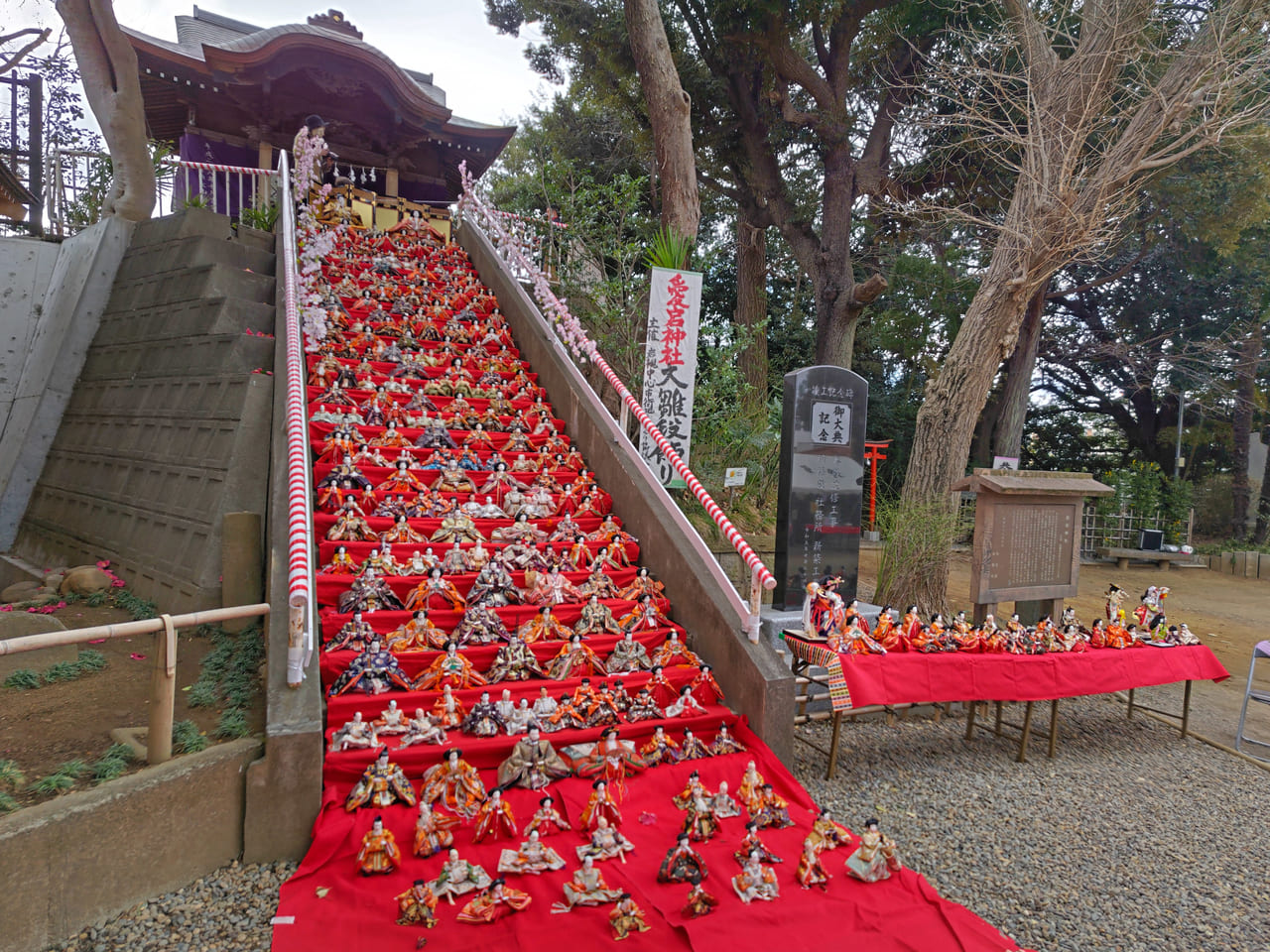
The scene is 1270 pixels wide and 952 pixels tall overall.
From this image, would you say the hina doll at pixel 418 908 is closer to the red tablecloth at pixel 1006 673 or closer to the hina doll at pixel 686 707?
the hina doll at pixel 686 707

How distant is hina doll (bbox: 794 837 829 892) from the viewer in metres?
3.26

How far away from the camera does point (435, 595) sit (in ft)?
15.9

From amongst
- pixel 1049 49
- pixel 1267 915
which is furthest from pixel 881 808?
pixel 1049 49

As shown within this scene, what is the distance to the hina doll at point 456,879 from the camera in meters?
2.98

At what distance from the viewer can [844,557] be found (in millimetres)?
6719

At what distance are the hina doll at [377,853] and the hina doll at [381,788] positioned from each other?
0.99ft

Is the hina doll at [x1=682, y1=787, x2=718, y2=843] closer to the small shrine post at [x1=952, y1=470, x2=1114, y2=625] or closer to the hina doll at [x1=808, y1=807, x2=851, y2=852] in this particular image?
the hina doll at [x1=808, y1=807, x2=851, y2=852]

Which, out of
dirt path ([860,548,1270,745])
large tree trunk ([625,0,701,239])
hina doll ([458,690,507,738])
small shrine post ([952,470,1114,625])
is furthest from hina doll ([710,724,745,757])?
large tree trunk ([625,0,701,239])

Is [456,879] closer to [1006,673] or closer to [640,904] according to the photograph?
[640,904]

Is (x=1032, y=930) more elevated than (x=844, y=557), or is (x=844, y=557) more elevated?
(x=844, y=557)

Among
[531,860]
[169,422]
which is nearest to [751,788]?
[531,860]

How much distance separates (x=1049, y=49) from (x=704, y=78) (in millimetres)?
6217

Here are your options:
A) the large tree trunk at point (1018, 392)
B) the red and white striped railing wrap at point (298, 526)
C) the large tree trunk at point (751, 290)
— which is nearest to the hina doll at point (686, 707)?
the red and white striped railing wrap at point (298, 526)

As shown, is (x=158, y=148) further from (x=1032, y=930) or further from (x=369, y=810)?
(x=1032, y=930)
